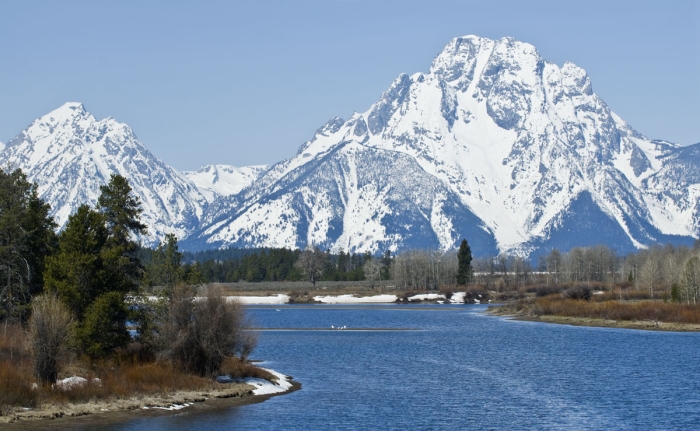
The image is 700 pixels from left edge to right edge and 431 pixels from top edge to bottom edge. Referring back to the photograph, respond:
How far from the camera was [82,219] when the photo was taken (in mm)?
58594

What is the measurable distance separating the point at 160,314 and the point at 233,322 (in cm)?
539

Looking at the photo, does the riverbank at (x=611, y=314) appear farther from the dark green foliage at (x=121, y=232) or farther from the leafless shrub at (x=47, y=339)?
the leafless shrub at (x=47, y=339)

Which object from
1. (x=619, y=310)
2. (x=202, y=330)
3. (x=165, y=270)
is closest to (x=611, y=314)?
(x=619, y=310)

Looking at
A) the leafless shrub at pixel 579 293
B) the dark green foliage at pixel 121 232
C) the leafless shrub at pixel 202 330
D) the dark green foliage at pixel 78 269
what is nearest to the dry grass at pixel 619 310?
the leafless shrub at pixel 579 293

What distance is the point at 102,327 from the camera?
183 ft

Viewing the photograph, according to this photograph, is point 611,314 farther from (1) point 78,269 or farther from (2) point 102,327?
(1) point 78,269

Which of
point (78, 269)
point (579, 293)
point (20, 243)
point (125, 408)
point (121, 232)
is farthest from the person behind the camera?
point (579, 293)

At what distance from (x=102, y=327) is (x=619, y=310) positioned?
82464mm

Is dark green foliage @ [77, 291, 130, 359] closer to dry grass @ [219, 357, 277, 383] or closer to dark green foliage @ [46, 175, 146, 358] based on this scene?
dark green foliage @ [46, 175, 146, 358]

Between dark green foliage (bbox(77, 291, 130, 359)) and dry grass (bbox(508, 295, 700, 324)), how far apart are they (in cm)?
7587

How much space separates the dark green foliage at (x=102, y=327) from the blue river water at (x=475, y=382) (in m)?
8.51

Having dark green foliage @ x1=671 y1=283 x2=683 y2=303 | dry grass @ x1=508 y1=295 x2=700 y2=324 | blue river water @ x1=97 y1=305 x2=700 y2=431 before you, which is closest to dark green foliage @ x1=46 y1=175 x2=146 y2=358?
blue river water @ x1=97 y1=305 x2=700 y2=431

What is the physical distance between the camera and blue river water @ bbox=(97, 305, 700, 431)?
4756 cm

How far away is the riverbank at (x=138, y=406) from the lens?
44.4m
